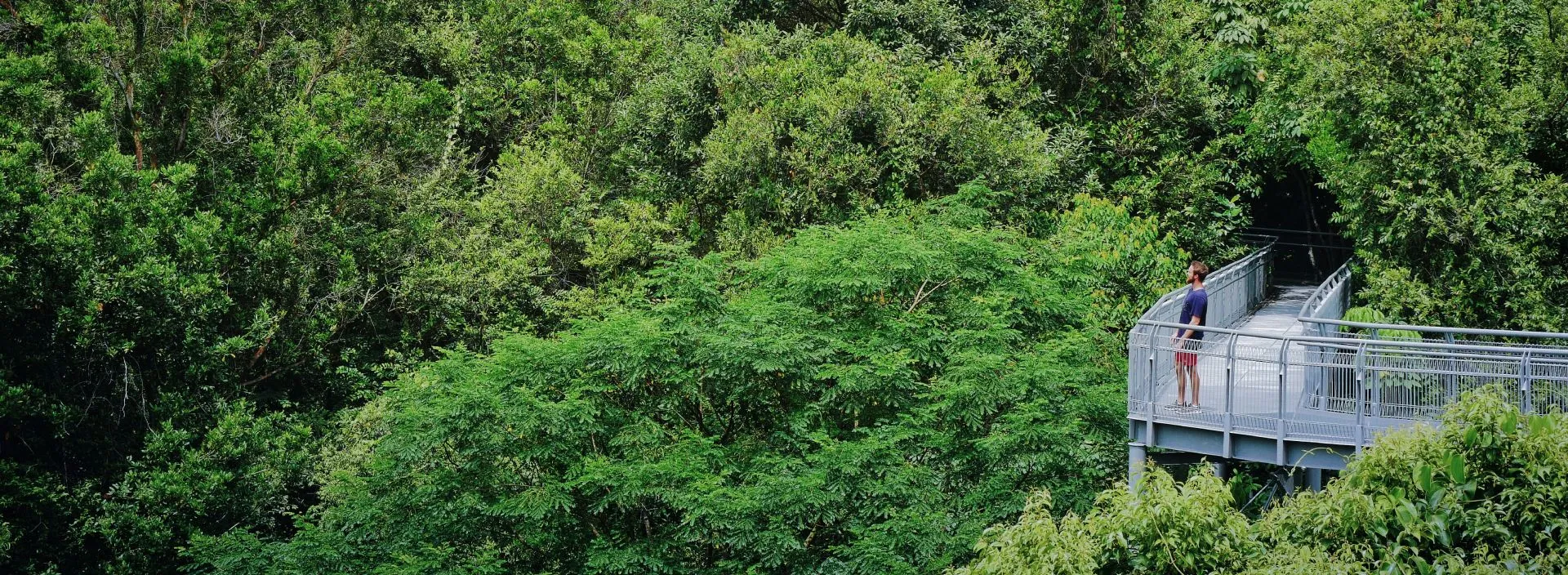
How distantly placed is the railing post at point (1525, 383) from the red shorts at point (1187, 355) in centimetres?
279

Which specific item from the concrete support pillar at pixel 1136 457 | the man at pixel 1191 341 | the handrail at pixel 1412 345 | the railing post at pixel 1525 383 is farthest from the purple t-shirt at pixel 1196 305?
the railing post at pixel 1525 383

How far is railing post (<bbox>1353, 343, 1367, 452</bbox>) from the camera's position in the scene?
1199cm

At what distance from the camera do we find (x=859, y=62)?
23.8m

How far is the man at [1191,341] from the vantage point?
13.0m

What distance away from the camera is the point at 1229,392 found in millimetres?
12578

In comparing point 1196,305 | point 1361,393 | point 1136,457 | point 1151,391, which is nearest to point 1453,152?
point 1196,305

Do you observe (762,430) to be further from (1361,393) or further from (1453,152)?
(1453,152)

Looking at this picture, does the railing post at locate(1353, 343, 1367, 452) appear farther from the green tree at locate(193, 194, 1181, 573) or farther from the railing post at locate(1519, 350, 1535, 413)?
the green tree at locate(193, 194, 1181, 573)

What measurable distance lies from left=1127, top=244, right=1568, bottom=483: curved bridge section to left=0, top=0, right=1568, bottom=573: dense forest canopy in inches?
82.7

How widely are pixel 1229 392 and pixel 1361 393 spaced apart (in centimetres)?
117

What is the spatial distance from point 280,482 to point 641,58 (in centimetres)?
1451

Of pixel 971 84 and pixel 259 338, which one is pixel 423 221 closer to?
pixel 259 338

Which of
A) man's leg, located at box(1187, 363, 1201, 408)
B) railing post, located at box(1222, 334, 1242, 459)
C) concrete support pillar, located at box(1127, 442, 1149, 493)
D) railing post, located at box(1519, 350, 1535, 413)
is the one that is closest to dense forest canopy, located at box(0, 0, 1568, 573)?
concrete support pillar, located at box(1127, 442, 1149, 493)

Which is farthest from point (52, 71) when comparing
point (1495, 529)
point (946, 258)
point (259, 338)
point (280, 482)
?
point (1495, 529)
